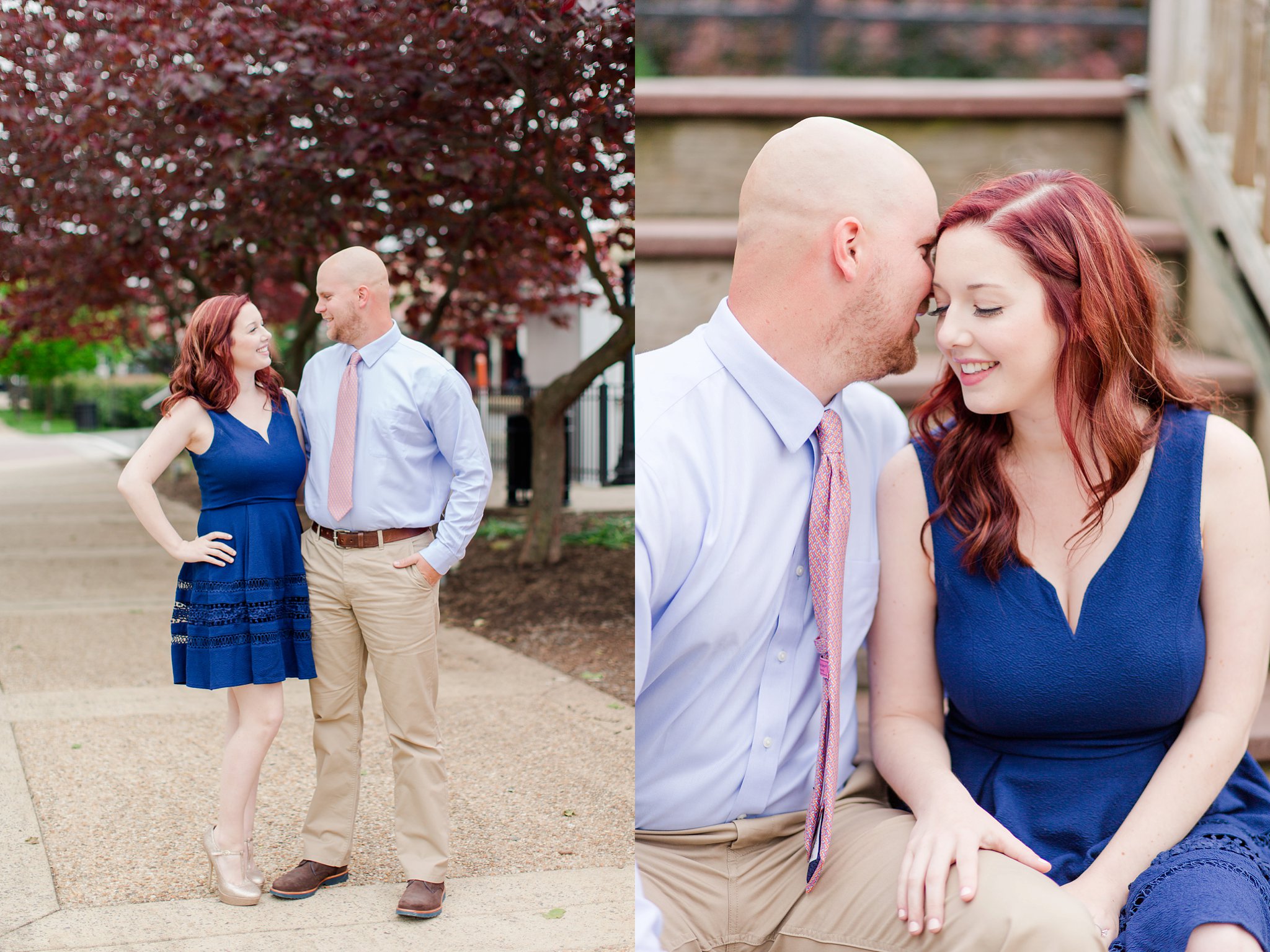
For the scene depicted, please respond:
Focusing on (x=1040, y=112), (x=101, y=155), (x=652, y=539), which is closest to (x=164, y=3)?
(x=101, y=155)

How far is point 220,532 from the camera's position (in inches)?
81.2

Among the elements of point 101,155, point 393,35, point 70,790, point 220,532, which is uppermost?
point 393,35

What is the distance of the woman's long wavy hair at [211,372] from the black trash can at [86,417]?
25 centimetres

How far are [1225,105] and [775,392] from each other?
253 cm

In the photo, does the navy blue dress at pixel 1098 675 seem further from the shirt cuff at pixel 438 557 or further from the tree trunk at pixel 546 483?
the shirt cuff at pixel 438 557

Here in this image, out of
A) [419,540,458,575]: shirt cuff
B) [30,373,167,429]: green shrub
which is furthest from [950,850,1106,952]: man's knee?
[30,373,167,429]: green shrub

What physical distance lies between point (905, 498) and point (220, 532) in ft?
3.95

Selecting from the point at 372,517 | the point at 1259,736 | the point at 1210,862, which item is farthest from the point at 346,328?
the point at 1259,736

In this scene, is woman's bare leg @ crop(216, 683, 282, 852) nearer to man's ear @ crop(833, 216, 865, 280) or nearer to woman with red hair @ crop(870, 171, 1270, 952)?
woman with red hair @ crop(870, 171, 1270, 952)

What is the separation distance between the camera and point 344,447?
2059mm

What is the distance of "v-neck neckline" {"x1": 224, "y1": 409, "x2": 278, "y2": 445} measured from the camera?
6.70 ft

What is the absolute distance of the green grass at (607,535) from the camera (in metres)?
2.47

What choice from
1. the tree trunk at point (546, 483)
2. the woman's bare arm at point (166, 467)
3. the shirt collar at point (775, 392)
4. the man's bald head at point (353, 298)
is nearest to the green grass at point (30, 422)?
the woman's bare arm at point (166, 467)

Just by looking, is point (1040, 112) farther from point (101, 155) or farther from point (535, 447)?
point (101, 155)
